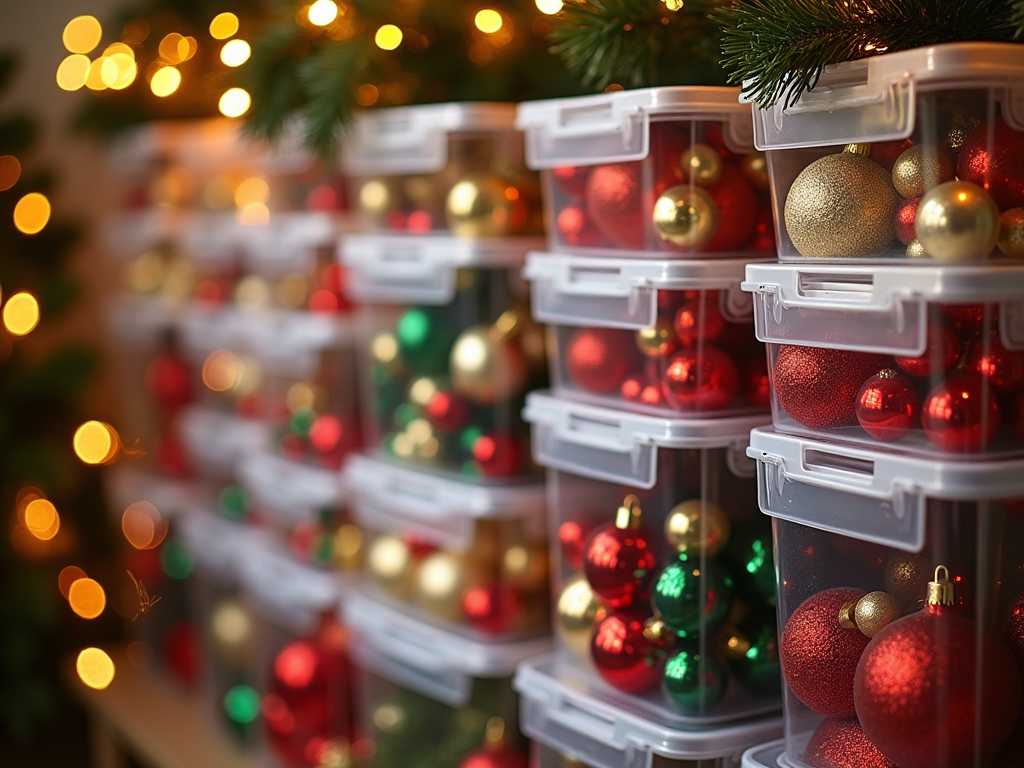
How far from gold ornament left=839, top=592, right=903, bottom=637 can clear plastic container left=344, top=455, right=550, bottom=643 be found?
0.45 meters

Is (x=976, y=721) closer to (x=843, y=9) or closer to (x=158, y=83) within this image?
(x=843, y=9)

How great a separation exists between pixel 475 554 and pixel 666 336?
395mm

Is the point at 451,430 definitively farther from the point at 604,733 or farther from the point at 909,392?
the point at 909,392

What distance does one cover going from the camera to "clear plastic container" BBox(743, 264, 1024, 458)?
644mm

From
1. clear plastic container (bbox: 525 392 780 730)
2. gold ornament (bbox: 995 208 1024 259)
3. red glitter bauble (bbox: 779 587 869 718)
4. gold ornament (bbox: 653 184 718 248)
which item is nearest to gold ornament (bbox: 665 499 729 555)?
clear plastic container (bbox: 525 392 780 730)

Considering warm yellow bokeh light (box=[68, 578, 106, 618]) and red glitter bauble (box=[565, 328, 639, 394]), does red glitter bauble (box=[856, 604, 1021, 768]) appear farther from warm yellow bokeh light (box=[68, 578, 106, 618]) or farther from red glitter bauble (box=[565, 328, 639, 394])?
warm yellow bokeh light (box=[68, 578, 106, 618])

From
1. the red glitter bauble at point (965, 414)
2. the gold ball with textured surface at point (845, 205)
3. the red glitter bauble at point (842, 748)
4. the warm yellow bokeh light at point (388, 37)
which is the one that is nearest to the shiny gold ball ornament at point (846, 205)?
the gold ball with textured surface at point (845, 205)

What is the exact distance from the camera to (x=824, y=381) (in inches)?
28.6

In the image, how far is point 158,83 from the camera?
5.86 feet

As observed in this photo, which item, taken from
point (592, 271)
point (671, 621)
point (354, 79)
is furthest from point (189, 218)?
point (671, 621)

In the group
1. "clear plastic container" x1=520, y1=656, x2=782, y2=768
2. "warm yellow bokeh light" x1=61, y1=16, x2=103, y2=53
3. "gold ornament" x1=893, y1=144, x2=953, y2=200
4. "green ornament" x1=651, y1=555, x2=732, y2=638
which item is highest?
"warm yellow bokeh light" x1=61, y1=16, x2=103, y2=53

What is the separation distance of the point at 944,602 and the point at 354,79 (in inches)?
31.4

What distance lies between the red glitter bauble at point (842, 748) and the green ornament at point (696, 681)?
0.10 metres

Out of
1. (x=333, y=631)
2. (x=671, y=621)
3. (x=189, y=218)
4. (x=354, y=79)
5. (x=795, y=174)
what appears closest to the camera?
(x=795, y=174)
